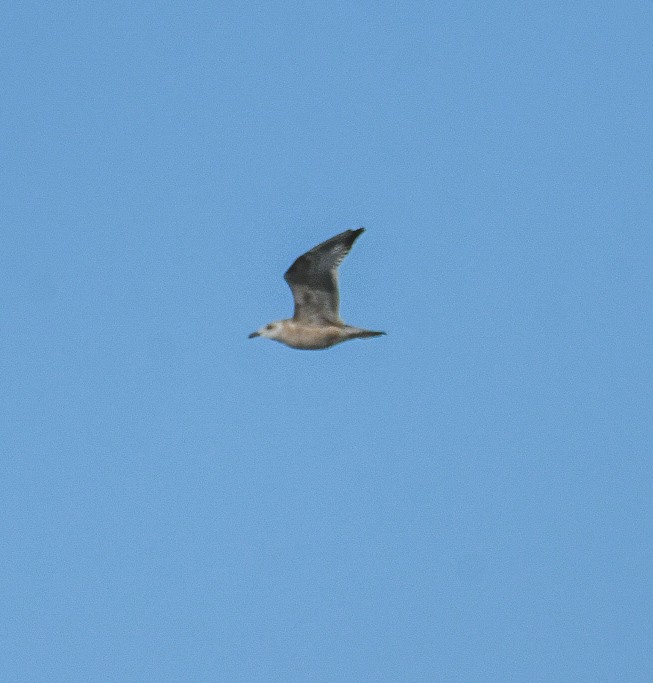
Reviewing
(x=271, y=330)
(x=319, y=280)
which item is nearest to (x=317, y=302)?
(x=319, y=280)

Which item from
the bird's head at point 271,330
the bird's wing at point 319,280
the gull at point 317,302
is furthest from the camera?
the bird's head at point 271,330

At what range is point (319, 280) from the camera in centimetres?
4681

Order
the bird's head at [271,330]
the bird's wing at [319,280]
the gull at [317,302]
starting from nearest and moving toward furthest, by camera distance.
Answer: the bird's wing at [319,280], the gull at [317,302], the bird's head at [271,330]

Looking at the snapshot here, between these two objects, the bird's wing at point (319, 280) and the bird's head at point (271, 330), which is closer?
the bird's wing at point (319, 280)

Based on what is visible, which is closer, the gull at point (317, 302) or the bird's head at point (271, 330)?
the gull at point (317, 302)

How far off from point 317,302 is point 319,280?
778 mm

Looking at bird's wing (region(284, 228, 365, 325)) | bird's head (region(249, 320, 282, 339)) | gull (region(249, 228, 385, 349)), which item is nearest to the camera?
bird's wing (region(284, 228, 365, 325))

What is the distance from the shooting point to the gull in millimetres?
46062

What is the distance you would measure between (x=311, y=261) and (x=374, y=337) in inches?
111

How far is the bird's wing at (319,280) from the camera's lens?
151 ft

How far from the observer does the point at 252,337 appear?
49.2 meters

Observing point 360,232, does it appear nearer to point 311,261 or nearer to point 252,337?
point 311,261

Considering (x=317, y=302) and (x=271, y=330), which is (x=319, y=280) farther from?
(x=271, y=330)

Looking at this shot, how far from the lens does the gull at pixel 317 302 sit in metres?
46.1
